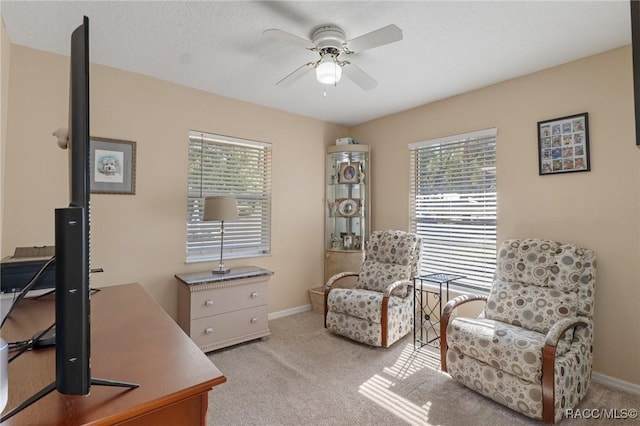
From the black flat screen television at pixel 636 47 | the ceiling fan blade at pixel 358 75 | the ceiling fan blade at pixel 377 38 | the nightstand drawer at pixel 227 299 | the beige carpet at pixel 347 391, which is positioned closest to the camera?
the black flat screen television at pixel 636 47

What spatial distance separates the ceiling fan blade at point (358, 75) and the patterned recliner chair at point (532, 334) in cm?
186

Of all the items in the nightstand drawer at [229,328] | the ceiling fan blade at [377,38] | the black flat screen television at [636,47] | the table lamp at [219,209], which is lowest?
the nightstand drawer at [229,328]

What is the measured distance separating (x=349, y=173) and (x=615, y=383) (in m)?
3.26

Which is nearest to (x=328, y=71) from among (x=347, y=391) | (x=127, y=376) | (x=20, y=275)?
(x=127, y=376)

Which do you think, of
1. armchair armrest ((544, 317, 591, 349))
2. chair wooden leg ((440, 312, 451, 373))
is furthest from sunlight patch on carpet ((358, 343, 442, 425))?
armchair armrest ((544, 317, 591, 349))

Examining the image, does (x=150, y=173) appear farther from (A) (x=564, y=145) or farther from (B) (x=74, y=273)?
(A) (x=564, y=145)

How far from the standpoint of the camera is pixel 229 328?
10.1 feet

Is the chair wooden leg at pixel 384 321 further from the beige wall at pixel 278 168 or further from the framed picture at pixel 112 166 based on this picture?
the framed picture at pixel 112 166

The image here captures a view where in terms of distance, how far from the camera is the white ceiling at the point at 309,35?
1.98 m

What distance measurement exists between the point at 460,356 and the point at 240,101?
131 inches

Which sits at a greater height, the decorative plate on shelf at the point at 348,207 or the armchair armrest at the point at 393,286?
the decorative plate on shelf at the point at 348,207

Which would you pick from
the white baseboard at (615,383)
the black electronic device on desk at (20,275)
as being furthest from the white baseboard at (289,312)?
the white baseboard at (615,383)

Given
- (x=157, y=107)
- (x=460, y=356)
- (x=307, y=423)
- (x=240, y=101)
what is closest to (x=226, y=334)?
(x=307, y=423)

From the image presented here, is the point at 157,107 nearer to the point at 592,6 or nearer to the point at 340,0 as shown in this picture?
the point at 340,0
